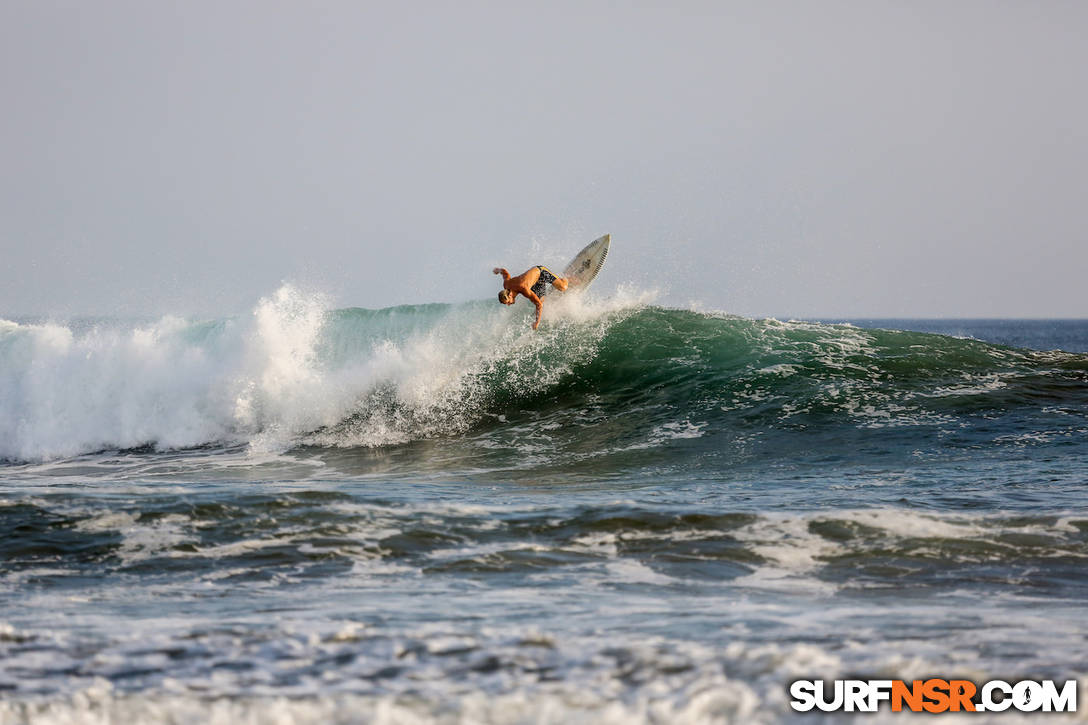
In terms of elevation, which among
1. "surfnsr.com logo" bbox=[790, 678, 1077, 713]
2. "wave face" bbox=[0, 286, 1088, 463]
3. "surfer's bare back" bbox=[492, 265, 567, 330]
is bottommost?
"surfnsr.com logo" bbox=[790, 678, 1077, 713]

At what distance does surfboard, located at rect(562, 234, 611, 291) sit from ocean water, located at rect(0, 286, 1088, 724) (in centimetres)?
45

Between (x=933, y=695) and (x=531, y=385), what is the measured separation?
11430mm

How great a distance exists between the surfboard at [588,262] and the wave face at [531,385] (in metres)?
0.46

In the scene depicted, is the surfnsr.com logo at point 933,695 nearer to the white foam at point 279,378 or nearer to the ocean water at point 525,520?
the ocean water at point 525,520

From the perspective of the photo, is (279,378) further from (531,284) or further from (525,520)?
(525,520)

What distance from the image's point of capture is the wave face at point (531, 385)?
40.4 ft

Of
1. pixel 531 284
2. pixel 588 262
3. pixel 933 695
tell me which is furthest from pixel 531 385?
pixel 933 695

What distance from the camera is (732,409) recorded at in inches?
515

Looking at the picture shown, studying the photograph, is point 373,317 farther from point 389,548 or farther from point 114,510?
point 389,548

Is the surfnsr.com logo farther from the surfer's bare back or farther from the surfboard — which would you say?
the surfboard

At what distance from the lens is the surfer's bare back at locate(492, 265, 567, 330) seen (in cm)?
1441

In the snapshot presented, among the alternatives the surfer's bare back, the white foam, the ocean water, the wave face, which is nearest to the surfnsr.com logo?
the ocean water

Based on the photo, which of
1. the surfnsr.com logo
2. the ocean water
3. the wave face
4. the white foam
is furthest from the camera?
the white foam

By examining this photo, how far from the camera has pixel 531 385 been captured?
584 inches
